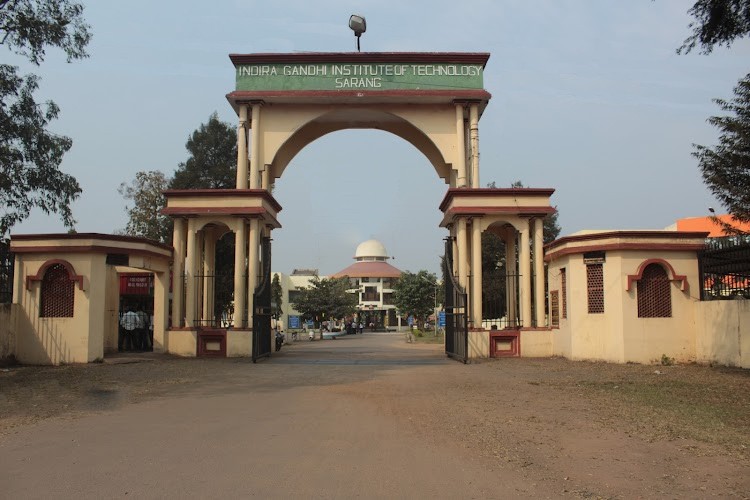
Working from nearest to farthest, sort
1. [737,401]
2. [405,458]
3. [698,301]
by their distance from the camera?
[405,458] → [737,401] → [698,301]

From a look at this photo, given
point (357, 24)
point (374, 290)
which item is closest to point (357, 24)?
point (357, 24)

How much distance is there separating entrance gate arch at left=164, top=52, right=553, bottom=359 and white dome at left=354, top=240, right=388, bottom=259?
6151 cm

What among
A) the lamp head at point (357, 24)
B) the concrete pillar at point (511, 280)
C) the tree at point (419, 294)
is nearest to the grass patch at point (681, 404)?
the concrete pillar at point (511, 280)

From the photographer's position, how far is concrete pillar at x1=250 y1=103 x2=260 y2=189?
20.7 meters

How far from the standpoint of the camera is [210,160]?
2852 cm

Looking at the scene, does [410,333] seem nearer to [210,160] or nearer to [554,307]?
[210,160]

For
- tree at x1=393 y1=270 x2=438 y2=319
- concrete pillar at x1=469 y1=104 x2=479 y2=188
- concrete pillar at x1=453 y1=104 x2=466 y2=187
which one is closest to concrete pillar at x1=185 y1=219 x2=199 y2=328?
concrete pillar at x1=453 y1=104 x2=466 y2=187

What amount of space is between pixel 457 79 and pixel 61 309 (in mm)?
13173

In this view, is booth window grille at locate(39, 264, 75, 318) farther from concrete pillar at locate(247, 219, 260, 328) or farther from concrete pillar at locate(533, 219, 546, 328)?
concrete pillar at locate(533, 219, 546, 328)

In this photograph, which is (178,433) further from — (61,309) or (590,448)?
(61,309)

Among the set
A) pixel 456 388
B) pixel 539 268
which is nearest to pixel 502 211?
pixel 539 268

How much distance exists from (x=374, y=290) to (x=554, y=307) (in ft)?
187

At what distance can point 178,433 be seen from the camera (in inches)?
303

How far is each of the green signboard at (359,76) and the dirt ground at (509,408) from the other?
342 inches
